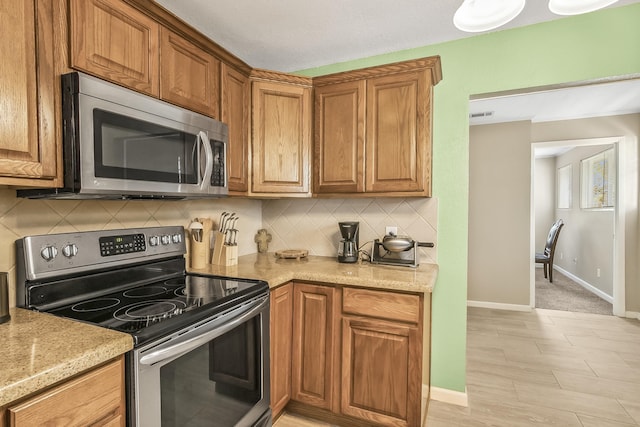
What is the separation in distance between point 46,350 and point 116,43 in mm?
1181

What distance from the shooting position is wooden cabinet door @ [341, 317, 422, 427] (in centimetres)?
177

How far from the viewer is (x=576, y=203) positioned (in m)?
5.91

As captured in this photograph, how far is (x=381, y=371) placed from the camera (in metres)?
1.83

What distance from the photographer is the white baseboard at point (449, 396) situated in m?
2.23

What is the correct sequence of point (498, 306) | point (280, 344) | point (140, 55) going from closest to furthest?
point (140, 55), point (280, 344), point (498, 306)

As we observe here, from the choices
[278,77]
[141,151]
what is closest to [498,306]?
[278,77]

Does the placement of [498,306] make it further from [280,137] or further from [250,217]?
[280,137]

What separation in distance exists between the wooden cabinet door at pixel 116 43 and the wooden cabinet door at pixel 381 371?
5.26 feet

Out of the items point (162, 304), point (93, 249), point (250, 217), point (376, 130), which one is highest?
point (376, 130)

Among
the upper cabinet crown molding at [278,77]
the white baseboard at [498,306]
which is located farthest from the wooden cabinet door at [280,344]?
the white baseboard at [498,306]

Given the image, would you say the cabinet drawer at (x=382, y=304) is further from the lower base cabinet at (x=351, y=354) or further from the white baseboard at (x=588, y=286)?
the white baseboard at (x=588, y=286)

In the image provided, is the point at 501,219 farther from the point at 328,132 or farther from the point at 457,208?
the point at 328,132

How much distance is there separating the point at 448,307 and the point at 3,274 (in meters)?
2.31

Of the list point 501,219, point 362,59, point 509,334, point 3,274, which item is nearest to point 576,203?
point 501,219
